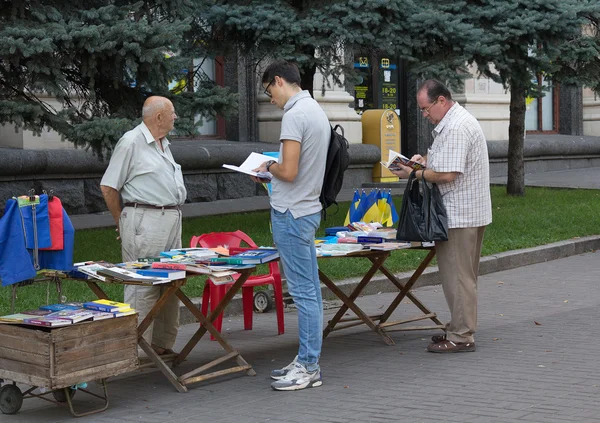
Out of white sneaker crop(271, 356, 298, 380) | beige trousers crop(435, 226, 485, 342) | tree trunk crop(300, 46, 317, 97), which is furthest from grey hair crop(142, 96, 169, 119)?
tree trunk crop(300, 46, 317, 97)

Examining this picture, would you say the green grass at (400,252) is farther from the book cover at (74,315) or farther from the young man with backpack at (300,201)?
the young man with backpack at (300,201)

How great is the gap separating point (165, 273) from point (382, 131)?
15.2 m

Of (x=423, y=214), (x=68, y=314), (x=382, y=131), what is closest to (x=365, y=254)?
(x=423, y=214)

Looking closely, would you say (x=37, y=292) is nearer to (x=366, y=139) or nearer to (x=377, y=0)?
(x=377, y=0)

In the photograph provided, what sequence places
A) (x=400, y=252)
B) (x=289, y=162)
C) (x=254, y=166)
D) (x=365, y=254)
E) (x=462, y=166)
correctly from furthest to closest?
(x=400, y=252) → (x=365, y=254) → (x=462, y=166) → (x=254, y=166) → (x=289, y=162)

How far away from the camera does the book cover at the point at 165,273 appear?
6.45 meters

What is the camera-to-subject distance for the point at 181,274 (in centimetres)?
652

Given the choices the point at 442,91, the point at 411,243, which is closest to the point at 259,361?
the point at 411,243

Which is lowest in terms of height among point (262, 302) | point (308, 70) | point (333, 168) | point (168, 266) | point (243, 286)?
point (262, 302)

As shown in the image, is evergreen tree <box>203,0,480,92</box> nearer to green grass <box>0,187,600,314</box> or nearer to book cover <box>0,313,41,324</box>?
green grass <box>0,187,600,314</box>

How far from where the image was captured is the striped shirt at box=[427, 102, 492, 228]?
7.51 m

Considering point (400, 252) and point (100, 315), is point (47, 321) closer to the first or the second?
point (100, 315)

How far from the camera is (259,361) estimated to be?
24.8 ft

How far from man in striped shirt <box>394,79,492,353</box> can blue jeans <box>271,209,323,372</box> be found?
122cm
